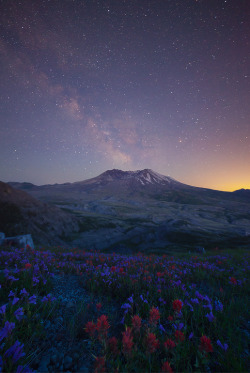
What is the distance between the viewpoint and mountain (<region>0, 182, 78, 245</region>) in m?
25.9

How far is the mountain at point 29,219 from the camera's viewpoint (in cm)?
2588

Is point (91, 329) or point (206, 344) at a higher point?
point (206, 344)

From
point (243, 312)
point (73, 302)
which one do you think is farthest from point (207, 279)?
point (73, 302)

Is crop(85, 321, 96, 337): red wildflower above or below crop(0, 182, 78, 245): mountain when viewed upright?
above

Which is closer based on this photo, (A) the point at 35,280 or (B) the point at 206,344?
(B) the point at 206,344

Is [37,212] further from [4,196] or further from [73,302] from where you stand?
[73,302]

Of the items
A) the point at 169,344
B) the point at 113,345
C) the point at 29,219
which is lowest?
the point at 29,219

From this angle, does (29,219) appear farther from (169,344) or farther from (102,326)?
(169,344)

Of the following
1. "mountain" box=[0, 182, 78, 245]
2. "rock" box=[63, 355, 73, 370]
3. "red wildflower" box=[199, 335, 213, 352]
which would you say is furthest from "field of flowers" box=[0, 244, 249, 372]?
"mountain" box=[0, 182, 78, 245]

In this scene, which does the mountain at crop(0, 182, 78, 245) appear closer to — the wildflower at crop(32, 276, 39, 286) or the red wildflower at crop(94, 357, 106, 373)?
the wildflower at crop(32, 276, 39, 286)

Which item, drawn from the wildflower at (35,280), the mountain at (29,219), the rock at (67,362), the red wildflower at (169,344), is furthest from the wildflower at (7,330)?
the mountain at (29,219)

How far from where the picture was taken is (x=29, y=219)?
28.8 metres

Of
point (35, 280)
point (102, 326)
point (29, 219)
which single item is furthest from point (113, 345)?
point (29, 219)

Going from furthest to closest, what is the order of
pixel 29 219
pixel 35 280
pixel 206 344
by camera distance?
pixel 29 219 → pixel 35 280 → pixel 206 344
